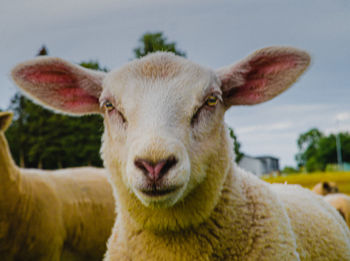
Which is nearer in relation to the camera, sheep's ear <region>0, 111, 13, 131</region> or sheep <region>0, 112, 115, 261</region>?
sheep <region>0, 112, 115, 261</region>

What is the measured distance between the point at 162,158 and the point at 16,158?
4469cm

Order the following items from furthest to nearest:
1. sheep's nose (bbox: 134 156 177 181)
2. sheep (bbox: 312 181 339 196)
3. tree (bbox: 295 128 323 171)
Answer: tree (bbox: 295 128 323 171) → sheep (bbox: 312 181 339 196) → sheep's nose (bbox: 134 156 177 181)

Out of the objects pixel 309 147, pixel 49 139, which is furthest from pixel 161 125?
pixel 309 147

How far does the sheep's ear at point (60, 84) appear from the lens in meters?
2.94

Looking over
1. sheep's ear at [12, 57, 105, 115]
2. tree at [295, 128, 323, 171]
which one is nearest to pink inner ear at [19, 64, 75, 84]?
sheep's ear at [12, 57, 105, 115]

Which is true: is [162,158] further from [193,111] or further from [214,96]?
[214,96]

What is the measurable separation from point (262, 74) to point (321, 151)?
8688cm

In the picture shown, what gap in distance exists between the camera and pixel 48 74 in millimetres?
3031

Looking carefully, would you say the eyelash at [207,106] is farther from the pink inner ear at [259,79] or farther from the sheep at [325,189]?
the sheep at [325,189]

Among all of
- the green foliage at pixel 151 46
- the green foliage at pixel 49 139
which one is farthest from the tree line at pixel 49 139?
the green foliage at pixel 151 46

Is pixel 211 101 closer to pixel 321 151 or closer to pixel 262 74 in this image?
pixel 262 74

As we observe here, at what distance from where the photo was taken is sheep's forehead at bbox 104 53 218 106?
2.45m

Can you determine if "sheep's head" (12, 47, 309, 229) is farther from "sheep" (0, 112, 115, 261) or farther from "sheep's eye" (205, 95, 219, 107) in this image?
"sheep" (0, 112, 115, 261)

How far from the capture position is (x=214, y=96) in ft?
8.50
